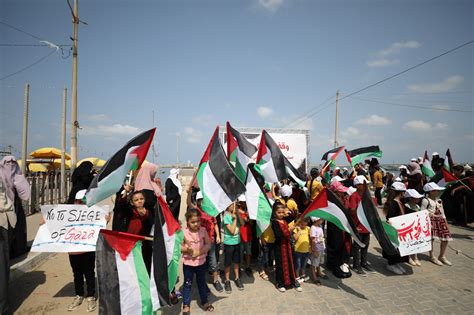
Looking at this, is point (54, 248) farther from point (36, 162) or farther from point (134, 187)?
point (36, 162)

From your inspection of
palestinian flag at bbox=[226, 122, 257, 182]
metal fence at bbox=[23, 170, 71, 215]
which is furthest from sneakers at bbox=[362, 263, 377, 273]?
metal fence at bbox=[23, 170, 71, 215]

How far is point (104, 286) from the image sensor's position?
10.0 ft

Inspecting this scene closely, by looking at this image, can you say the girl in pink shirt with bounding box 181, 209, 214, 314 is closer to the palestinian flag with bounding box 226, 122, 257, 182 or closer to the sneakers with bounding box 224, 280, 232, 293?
the sneakers with bounding box 224, 280, 232, 293

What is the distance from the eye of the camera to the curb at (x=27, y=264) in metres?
4.77

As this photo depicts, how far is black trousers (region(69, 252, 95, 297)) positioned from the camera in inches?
157

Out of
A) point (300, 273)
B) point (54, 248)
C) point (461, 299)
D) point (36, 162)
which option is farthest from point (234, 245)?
point (36, 162)

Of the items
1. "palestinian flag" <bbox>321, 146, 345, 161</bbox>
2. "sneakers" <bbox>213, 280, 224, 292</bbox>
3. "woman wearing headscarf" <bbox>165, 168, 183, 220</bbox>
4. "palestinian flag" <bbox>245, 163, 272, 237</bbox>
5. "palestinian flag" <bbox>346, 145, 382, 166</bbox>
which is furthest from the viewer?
"palestinian flag" <bbox>346, 145, 382, 166</bbox>

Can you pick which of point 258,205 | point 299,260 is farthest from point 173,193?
point 299,260

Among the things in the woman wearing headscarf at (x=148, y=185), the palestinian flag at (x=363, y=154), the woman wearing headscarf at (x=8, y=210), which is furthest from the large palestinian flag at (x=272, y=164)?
the palestinian flag at (x=363, y=154)

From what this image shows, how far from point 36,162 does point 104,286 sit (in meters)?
22.9

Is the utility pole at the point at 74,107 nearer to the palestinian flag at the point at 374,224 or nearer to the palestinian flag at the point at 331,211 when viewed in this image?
the palestinian flag at the point at 331,211

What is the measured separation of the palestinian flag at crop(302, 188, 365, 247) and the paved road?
1.11 meters

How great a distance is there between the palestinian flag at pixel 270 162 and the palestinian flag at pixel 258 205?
760 mm

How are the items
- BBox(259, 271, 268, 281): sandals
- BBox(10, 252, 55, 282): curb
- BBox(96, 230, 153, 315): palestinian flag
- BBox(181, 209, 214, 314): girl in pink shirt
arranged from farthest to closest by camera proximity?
1. BBox(259, 271, 268, 281): sandals
2. BBox(10, 252, 55, 282): curb
3. BBox(181, 209, 214, 314): girl in pink shirt
4. BBox(96, 230, 153, 315): palestinian flag
